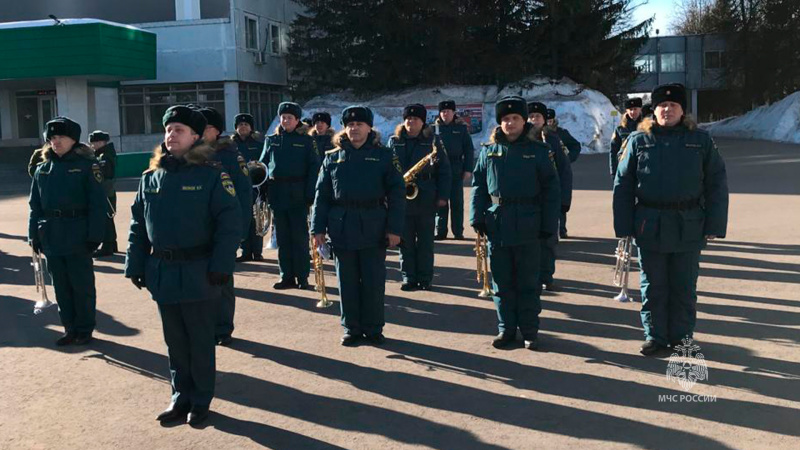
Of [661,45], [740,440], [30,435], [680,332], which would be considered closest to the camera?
[740,440]

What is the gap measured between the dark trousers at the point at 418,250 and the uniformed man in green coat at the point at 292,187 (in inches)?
47.1

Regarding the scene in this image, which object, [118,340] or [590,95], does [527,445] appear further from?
[590,95]

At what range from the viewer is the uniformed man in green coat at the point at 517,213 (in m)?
6.21

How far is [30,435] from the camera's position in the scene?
4.84 m

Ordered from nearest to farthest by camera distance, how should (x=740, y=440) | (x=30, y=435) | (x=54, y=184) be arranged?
(x=740, y=440) → (x=30, y=435) → (x=54, y=184)

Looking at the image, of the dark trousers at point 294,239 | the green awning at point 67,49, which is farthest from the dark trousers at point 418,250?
the green awning at point 67,49

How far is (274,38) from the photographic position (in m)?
39.5

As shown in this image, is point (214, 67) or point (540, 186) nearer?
point (540, 186)

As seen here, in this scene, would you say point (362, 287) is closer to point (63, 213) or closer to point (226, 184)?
point (226, 184)

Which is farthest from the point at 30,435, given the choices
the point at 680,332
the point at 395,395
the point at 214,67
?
the point at 214,67

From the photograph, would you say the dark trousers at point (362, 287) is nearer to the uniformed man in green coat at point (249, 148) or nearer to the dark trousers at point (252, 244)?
the uniformed man in green coat at point (249, 148)

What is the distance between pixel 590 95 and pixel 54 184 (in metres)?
31.4

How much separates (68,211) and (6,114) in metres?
35.5

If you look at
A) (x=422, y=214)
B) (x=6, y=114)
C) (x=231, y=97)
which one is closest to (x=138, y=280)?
(x=422, y=214)
